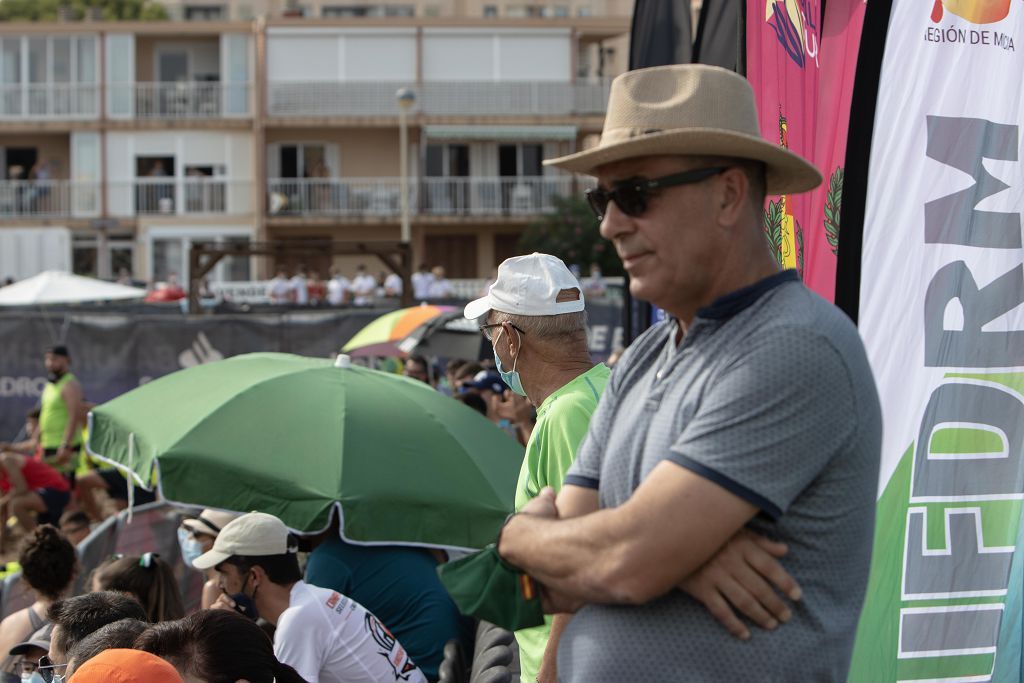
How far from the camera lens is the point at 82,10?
53.2 meters

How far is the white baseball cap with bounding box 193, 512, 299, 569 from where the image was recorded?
5.43 meters

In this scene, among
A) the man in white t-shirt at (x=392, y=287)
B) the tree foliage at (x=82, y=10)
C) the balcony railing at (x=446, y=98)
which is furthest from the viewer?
the tree foliage at (x=82, y=10)

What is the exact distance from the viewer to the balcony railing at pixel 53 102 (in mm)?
42875

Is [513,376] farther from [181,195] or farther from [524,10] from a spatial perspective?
[524,10]

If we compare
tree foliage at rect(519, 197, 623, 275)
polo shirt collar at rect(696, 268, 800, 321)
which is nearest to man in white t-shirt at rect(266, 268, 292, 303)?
tree foliage at rect(519, 197, 623, 275)

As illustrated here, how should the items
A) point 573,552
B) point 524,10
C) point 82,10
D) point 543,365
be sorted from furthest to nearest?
point 524,10 < point 82,10 < point 543,365 < point 573,552

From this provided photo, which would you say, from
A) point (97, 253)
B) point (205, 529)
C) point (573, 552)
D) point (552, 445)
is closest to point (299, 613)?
point (205, 529)

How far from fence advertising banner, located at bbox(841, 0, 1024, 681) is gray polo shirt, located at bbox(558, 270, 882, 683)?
1.64m

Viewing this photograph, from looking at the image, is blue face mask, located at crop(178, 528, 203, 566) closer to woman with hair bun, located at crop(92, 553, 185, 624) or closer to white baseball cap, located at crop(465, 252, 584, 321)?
woman with hair bun, located at crop(92, 553, 185, 624)

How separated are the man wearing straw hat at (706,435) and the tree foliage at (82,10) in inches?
2069

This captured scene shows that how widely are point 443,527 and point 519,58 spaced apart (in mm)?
37848

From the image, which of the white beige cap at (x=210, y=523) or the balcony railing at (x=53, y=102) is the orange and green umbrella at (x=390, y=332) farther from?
the balcony railing at (x=53, y=102)

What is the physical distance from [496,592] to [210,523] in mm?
4551

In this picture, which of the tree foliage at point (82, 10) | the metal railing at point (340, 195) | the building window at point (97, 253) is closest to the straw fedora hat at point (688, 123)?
the metal railing at point (340, 195)
